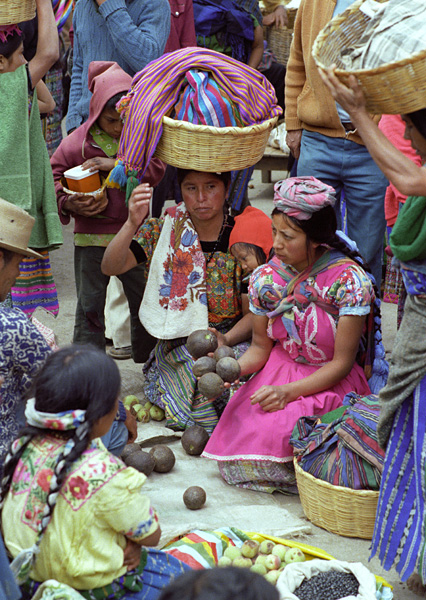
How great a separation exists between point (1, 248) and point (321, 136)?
219cm

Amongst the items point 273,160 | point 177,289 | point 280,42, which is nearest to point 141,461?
point 177,289

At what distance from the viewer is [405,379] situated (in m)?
2.79

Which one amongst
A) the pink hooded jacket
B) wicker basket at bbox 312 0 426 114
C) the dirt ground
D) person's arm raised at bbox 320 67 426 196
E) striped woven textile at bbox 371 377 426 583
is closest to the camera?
wicker basket at bbox 312 0 426 114

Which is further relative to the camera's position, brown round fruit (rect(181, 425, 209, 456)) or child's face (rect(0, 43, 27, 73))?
child's face (rect(0, 43, 27, 73))

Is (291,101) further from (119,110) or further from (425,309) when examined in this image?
(425,309)

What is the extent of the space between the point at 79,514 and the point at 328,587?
108 centimetres

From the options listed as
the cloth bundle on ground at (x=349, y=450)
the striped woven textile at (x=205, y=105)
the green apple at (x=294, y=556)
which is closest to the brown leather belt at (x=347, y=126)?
the striped woven textile at (x=205, y=105)

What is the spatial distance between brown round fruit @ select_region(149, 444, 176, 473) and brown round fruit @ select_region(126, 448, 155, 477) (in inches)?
3.7

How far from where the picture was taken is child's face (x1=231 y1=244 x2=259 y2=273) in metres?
4.25

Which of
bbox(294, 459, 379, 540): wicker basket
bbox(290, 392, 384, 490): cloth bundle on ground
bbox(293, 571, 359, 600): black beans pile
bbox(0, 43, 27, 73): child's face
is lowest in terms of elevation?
bbox(294, 459, 379, 540): wicker basket

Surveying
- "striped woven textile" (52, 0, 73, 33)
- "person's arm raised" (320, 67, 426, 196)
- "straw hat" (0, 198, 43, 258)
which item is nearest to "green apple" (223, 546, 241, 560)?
"straw hat" (0, 198, 43, 258)

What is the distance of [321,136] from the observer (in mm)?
4508

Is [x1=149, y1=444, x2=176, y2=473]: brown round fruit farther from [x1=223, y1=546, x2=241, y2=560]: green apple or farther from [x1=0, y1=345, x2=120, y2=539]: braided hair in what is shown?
[x1=0, y1=345, x2=120, y2=539]: braided hair

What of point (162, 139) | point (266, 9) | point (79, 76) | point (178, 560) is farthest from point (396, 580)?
point (266, 9)
